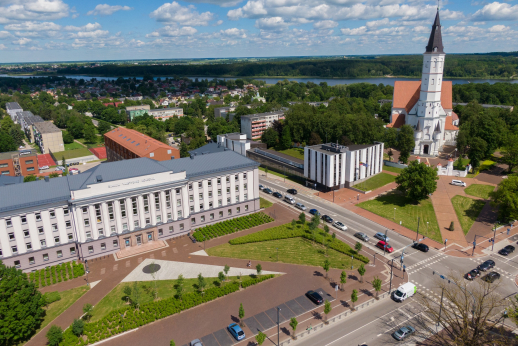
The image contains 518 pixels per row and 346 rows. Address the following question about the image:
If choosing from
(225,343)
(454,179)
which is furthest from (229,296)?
(454,179)

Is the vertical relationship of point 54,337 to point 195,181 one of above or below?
below

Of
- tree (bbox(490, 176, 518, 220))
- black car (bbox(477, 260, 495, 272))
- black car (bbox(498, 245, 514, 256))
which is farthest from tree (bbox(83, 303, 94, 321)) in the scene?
tree (bbox(490, 176, 518, 220))

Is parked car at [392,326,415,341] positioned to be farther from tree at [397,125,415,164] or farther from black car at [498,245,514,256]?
tree at [397,125,415,164]

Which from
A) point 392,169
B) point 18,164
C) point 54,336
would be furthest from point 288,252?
point 18,164

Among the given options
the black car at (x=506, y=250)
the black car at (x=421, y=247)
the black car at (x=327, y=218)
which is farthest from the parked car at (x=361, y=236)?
the black car at (x=506, y=250)

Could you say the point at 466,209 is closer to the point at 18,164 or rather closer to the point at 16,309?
the point at 16,309

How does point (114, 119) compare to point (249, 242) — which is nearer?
point (249, 242)

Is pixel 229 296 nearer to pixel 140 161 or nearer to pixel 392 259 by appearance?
pixel 392 259
